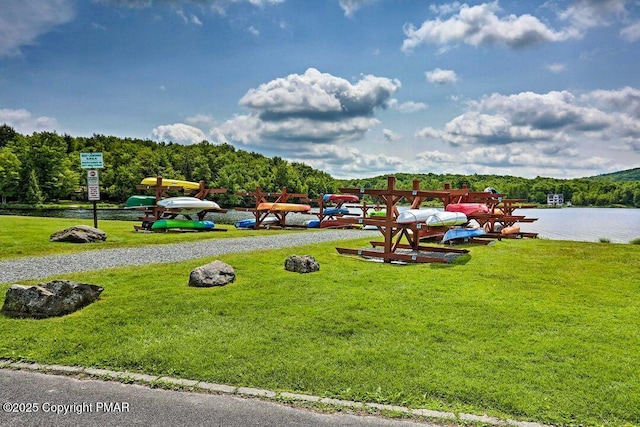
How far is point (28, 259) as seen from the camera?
1264cm

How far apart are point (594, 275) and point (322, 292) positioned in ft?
25.2

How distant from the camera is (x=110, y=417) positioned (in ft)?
14.0

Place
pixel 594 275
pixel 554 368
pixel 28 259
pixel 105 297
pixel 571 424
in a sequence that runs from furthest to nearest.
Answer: pixel 28 259 < pixel 594 275 < pixel 105 297 < pixel 554 368 < pixel 571 424

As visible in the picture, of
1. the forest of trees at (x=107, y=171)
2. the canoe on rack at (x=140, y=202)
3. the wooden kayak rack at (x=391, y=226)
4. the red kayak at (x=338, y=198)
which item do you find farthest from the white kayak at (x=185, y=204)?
the forest of trees at (x=107, y=171)

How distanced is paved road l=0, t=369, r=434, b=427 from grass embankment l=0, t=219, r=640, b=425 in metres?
0.43

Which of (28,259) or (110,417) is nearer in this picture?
(110,417)

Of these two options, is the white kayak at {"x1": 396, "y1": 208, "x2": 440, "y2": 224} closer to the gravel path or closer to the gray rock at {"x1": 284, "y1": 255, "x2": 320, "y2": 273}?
the gray rock at {"x1": 284, "y1": 255, "x2": 320, "y2": 273}

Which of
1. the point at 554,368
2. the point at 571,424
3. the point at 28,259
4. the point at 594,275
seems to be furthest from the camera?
the point at 28,259

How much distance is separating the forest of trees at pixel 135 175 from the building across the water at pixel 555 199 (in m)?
1.94

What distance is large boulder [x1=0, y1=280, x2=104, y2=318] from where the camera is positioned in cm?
702

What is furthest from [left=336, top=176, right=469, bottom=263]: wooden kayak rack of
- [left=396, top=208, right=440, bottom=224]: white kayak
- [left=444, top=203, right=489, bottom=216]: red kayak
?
[left=444, top=203, right=489, bottom=216]: red kayak

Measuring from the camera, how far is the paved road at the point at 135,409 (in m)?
4.15

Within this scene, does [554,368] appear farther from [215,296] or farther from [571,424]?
[215,296]

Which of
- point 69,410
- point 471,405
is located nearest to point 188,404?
point 69,410
